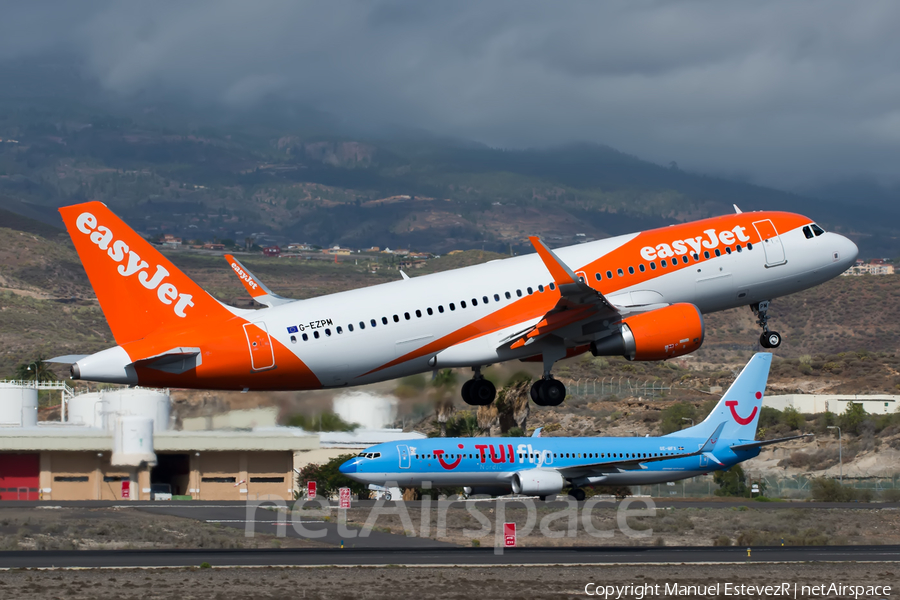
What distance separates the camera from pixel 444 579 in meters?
45.6

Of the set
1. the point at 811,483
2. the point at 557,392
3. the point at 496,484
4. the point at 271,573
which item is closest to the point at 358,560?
the point at 271,573

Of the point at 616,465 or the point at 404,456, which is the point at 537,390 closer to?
the point at 404,456

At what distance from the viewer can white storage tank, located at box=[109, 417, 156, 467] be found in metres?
92.6

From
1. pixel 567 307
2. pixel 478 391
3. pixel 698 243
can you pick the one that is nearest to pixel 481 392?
pixel 478 391

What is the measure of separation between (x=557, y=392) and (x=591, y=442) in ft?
115

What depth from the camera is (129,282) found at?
4188 cm

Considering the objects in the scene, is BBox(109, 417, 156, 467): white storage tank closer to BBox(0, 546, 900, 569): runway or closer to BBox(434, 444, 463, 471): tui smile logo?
BBox(434, 444, 463, 471): tui smile logo

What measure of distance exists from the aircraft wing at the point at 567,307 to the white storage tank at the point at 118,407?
152 ft

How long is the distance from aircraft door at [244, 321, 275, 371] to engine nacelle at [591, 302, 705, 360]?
12.3 meters

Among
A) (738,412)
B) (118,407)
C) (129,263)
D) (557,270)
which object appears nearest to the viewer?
(129,263)

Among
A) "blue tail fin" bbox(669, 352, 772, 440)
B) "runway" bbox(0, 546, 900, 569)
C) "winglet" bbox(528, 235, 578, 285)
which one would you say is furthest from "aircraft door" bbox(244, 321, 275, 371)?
"blue tail fin" bbox(669, 352, 772, 440)

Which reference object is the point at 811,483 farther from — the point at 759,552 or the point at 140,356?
the point at 140,356

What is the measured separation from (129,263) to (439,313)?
10.7 metres

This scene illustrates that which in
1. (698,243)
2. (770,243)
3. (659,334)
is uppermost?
(770,243)
